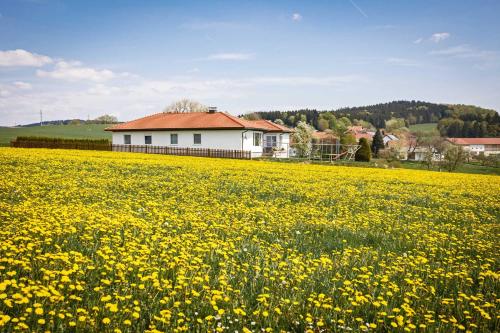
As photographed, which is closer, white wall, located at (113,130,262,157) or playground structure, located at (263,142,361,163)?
white wall, located at (113,130,262,157)

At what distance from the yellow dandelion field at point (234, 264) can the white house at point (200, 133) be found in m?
32.0

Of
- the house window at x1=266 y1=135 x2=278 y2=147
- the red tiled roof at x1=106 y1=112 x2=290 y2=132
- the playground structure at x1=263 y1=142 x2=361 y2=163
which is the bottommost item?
the playground structure at x1=263 y1=142 x2=361 y2=163

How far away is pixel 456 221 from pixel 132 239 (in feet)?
27.4

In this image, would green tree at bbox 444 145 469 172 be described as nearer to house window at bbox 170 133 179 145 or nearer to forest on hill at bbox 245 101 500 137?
house window at bbox 170 133 179 145

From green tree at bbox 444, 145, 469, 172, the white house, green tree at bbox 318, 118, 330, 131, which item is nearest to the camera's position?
the white house

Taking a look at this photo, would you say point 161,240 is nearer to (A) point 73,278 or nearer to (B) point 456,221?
(A) point 73,278

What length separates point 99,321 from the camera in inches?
144

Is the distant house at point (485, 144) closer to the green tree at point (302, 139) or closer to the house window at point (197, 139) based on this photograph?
the green tree at point (302, 139)

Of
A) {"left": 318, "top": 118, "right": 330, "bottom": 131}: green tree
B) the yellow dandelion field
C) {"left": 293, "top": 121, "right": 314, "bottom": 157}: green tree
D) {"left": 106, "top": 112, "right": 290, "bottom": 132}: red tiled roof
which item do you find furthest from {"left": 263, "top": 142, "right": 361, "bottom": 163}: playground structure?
{"left": 318, "top": 118, "right": 330, "bottom": 131}: green tree

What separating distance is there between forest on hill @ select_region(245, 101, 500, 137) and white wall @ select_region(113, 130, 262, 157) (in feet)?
206

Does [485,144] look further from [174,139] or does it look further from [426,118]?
[174,139]

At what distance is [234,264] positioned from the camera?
205 inches

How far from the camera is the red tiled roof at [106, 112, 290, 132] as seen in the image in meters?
43.5

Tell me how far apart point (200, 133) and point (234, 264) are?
131 ft
